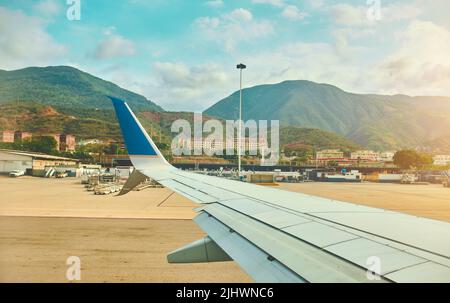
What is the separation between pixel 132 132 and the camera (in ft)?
25.3

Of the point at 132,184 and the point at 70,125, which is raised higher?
the point at 70,125

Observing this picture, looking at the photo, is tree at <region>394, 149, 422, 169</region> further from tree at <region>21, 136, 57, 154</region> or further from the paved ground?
tree at <region>21, 136, 57, 154</region>

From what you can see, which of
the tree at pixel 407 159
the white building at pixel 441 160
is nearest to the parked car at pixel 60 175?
the tree at pixel 407 159

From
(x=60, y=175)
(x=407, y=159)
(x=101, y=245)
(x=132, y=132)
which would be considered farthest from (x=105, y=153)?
(x=132, y=132)

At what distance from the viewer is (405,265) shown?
2016 mm

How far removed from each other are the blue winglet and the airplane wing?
3.65 metres

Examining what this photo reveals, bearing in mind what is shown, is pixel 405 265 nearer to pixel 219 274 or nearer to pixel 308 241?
pixel 308 241

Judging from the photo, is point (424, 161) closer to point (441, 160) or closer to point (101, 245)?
point (441, 160)

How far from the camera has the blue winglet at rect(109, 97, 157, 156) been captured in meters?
7.32

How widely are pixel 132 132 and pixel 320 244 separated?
6101mm

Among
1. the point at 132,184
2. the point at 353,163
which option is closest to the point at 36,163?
the point at 132,184

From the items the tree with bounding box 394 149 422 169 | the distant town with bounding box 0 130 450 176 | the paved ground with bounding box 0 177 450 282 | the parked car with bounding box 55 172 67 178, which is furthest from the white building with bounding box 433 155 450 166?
the paved ground with bounding box 0 177 450 282

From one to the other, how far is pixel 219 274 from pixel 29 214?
13.7 meters
